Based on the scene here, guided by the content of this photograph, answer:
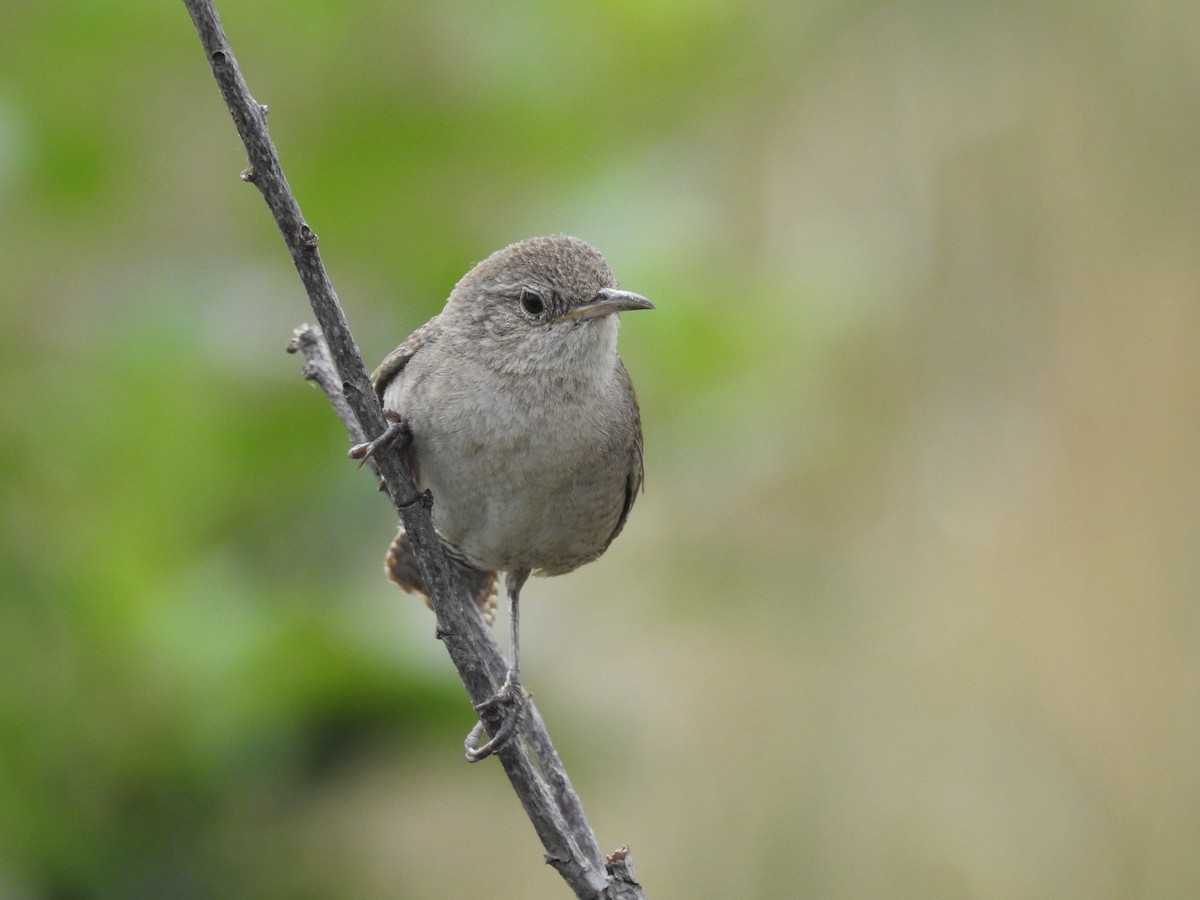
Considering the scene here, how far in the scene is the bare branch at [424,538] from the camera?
6.42 ft

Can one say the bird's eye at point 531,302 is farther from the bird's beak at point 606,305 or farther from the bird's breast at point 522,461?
the bird's breast at point 522,461

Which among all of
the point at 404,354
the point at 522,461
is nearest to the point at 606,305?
the point at 522,461

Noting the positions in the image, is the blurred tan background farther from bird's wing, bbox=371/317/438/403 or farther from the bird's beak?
the bird's beak

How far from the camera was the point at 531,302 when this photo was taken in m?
3.13

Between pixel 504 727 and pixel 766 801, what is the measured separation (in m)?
3.83

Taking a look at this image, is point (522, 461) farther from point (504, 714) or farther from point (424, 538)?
point (504, 714)

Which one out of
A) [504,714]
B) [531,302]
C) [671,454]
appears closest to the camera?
[504,714]

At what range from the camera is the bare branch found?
1956 millimetres

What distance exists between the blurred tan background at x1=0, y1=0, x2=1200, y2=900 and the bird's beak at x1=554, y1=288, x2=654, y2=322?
124cm

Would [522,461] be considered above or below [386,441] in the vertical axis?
above

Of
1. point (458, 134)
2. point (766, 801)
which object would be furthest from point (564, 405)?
point (766, 801)

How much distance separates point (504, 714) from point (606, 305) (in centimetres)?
108

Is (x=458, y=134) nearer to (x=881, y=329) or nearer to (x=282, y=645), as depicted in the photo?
(x=282, y=645)

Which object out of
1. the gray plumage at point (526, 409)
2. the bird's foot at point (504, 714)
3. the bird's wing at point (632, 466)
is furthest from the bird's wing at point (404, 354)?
the bird's foot at point (504, 714)
